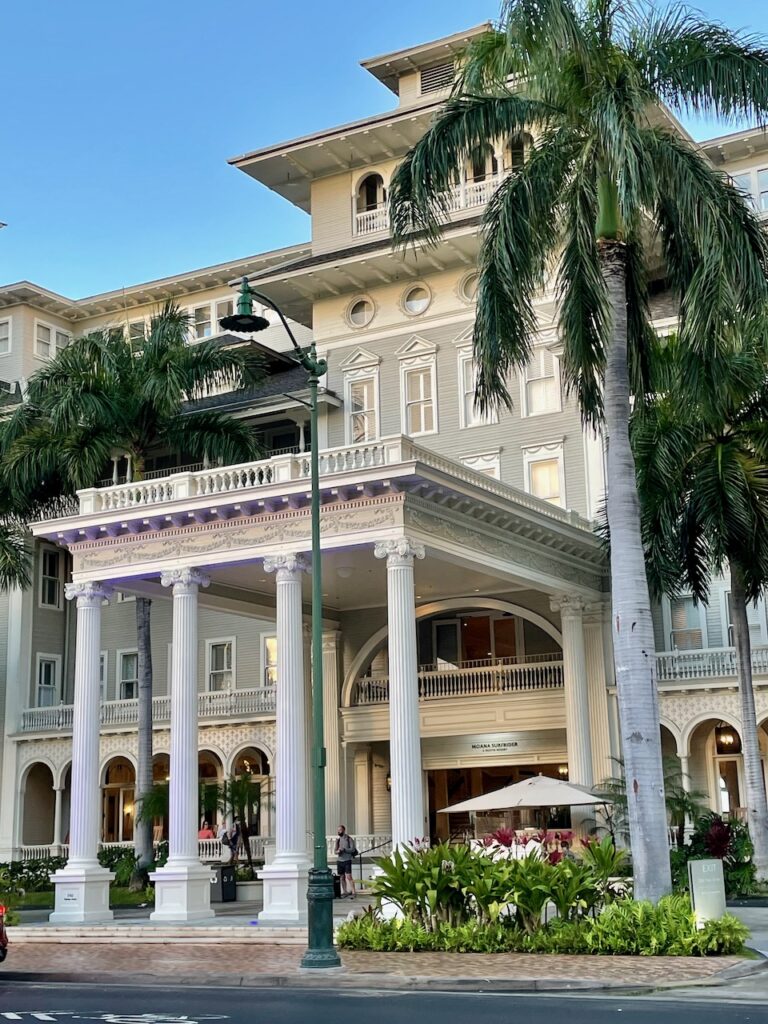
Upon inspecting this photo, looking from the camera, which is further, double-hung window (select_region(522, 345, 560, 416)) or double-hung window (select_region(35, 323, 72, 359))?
double-hung window (select_region(35, 323, 72, 359))

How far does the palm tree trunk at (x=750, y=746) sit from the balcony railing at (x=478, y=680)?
789cm

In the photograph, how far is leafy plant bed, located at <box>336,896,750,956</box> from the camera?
731 inches

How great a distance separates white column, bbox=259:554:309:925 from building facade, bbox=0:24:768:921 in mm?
57

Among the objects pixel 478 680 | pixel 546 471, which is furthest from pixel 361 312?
pixel 478 680

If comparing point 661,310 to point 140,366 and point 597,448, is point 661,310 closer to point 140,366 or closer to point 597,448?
point 597,448

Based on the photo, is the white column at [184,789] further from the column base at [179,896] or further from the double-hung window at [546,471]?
the double-hung window at [546,471]

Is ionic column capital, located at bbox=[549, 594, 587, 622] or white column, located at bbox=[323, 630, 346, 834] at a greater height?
ionic column capital, located at bbox=[549, 594, 587, 622]

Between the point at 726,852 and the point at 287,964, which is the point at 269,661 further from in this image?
the point at 287,964

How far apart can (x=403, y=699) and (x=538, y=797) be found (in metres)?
4.44

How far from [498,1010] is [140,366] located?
23.6m

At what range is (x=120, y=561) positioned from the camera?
30.5 m

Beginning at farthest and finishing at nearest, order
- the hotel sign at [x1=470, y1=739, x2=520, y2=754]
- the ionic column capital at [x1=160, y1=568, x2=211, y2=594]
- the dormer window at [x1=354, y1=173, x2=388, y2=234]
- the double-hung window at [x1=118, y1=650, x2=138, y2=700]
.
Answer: the double-hung window at [x1=118, y1=650, x2=138, y2=700] < the dormer window at [x1=354, y1=173, x2=388, y2=234] < the hotel sign at [x1=470, y1=739, x2=520, y2=754] < the ionic column capital at [x1=160, y1=568, x2=211, y2=594]

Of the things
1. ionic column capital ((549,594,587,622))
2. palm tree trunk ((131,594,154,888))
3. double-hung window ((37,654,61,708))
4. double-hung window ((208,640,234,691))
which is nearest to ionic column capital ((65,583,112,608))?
palm tree trunk ((131,594,154,888))

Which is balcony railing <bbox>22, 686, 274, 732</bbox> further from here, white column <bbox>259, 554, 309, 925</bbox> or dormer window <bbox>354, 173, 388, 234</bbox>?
dormer window <bbox>354, 173, 388, 234</bbox>
